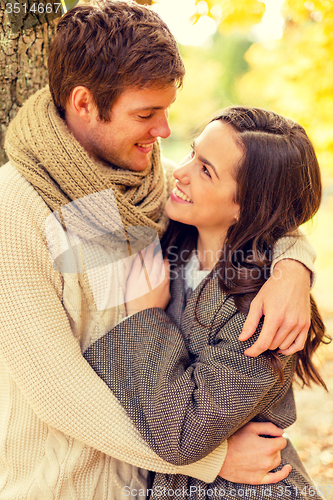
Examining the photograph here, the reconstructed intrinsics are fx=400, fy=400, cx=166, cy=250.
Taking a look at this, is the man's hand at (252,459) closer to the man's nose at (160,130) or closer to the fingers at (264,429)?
the fingers at (264,429)

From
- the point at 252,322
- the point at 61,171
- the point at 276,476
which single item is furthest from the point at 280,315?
the point at 61,171

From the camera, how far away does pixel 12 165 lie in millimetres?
1519

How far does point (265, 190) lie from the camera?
172 cm

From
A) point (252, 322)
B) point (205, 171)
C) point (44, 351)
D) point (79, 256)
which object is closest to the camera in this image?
point (44, 351)

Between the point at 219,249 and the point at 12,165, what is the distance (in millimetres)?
957

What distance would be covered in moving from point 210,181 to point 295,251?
47cm

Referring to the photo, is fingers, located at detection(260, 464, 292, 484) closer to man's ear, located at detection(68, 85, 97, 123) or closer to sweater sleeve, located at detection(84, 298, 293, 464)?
sweater sleeve, located at detection(84, 298, 293, 464)

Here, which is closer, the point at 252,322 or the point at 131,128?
the point at 252,322

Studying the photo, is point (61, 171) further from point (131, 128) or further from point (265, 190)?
point (265, 190)

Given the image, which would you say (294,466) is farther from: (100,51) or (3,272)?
(100,51)

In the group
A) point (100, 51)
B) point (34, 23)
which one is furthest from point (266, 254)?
point (34, 23)

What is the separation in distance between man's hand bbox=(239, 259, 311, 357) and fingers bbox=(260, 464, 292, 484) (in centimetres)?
51

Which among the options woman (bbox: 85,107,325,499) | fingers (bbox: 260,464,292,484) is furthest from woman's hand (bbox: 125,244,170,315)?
fingers (bbox: 260,464,292,484)

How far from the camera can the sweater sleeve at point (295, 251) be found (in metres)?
1.58
